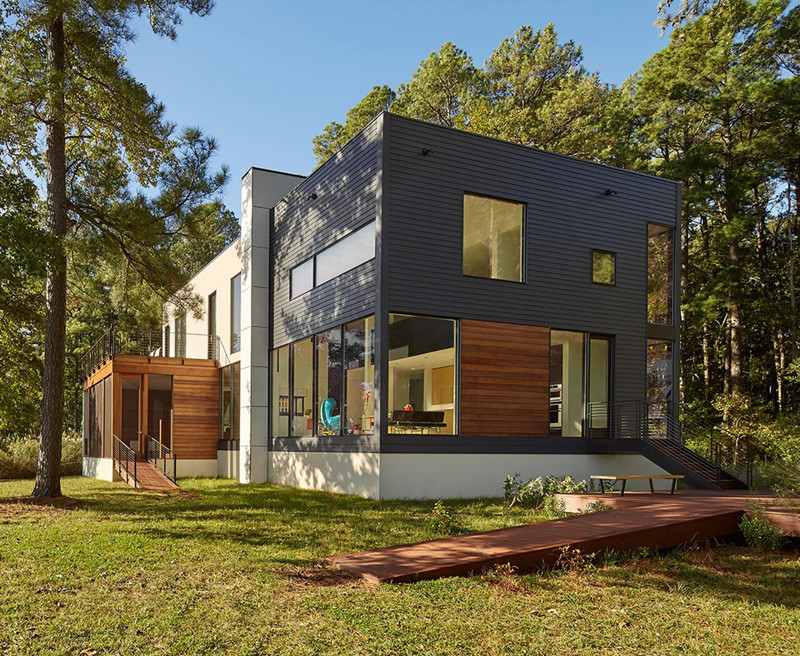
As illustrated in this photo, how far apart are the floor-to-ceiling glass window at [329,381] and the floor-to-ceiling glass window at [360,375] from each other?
30 cm

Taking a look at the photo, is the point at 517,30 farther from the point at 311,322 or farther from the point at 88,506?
the point at 88,506

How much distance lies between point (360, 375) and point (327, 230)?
10.8 ft

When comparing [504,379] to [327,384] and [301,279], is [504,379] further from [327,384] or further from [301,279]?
[301,279]

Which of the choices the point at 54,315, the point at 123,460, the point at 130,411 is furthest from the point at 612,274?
the point at 130,411

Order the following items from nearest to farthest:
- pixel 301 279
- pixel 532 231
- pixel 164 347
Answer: pixel 532 231
pixel 301 279
pixel 164 347

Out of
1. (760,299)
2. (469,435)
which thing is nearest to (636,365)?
(469,435)

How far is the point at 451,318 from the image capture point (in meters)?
12.4

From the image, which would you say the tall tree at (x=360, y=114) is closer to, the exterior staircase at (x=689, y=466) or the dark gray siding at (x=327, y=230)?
the dark gray siding at (x=327, y=230)

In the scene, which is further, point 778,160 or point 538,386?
point 778,160

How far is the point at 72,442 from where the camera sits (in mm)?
22859

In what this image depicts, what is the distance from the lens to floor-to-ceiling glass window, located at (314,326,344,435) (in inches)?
518

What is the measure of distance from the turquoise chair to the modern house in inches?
2.0

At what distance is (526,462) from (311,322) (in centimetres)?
521

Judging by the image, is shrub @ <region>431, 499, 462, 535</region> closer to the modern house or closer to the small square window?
the modern house
